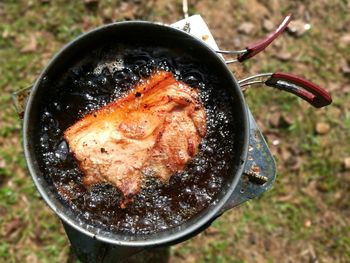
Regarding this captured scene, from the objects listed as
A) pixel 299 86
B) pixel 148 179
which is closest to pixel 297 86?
pixel 299 86

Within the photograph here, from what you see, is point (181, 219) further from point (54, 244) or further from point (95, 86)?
point (54, 244)

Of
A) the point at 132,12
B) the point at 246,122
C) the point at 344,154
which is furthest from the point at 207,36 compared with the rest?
the point at 344,154

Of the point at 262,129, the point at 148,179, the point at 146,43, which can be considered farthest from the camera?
the point at 262,129

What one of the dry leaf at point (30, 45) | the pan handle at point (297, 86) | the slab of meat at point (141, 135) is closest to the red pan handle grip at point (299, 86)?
the pan handle at point (297, 86)

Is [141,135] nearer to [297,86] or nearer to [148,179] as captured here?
[148,179]

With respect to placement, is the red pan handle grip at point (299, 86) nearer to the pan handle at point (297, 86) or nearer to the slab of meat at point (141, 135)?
the pan handle at point (297, 86)

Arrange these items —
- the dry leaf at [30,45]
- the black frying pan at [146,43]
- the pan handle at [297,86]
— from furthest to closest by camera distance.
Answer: the dry leaf at [30,45]
the pan handle at [297,86]
the black frying pan at [146,43]
